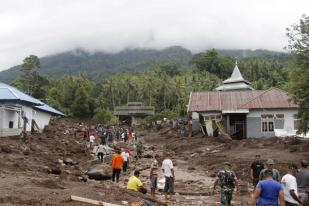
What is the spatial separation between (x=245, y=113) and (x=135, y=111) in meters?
35.1

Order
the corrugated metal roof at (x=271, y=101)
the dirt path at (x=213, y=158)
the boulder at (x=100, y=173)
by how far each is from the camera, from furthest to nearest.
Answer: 1. the corrugated metal roof at (x=271, y=101)
2. the boulder at (x=100, y=173)
3. the dirt path at (x=213, y=158)

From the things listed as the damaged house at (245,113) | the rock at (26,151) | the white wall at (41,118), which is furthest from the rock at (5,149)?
the damaged house at (245,113)

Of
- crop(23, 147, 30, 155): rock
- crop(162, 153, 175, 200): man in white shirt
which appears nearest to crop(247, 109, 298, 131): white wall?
crop(23, 147, 30, 155): rock

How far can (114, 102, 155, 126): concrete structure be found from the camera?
7519 cm

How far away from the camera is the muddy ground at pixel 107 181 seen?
14.0 metres

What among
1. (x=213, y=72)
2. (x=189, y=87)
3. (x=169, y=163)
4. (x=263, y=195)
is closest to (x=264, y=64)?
(x=213, y=72)

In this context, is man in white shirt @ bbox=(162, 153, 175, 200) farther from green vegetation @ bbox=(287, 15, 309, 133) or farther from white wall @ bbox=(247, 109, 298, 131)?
white wall @ bbox=(247, 109, 298, 131)

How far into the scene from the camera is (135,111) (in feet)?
249

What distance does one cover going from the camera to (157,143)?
157 ft

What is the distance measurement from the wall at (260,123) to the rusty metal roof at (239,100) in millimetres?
478

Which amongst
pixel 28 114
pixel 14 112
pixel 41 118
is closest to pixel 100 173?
pixel 14 112

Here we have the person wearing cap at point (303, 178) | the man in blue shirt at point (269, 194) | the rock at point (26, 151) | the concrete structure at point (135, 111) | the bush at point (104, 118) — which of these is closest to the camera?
the man in blue shirt at point (269, 194)

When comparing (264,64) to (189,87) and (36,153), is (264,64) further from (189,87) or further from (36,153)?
(36,153)

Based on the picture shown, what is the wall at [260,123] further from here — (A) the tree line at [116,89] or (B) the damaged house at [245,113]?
(A) the tree line at [116,89]
